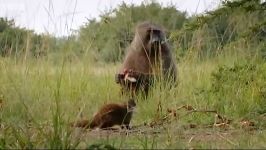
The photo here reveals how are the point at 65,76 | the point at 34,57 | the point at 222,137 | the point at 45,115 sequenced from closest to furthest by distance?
the point at 222,137
the point at 45,115
the point at 65,76
the point at 34,57

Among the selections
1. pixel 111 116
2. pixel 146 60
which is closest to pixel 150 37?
pixel 146 60

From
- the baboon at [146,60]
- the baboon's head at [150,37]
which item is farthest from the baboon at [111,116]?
the baboon's head at [150,37]

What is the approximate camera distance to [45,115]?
15.7 ft

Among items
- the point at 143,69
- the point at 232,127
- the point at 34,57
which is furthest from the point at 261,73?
the point at 34,57

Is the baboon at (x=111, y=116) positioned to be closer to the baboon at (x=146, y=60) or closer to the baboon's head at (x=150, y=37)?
the baboon at (x=146, y=60)

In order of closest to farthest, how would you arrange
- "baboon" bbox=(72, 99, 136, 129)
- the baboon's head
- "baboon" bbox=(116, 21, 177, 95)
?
"baboon" bbox=(72, 99, 136, 129), "baboon" bbox=(116, 21, 177, 95), the baboon's head

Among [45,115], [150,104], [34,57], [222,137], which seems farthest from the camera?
[34,57]

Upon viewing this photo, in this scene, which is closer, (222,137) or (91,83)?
(222,137)

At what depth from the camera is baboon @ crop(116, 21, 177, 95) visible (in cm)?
864

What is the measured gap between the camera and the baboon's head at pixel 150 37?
350 inches

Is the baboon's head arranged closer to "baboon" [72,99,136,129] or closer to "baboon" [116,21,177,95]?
"baboon" [116,21,177,95]

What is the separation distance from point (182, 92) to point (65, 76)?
5.88ft

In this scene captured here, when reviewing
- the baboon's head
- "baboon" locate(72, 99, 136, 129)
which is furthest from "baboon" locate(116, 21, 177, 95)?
"baboon" locate(72, 99, 136, 129)

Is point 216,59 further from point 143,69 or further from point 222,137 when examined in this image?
point 222,137
